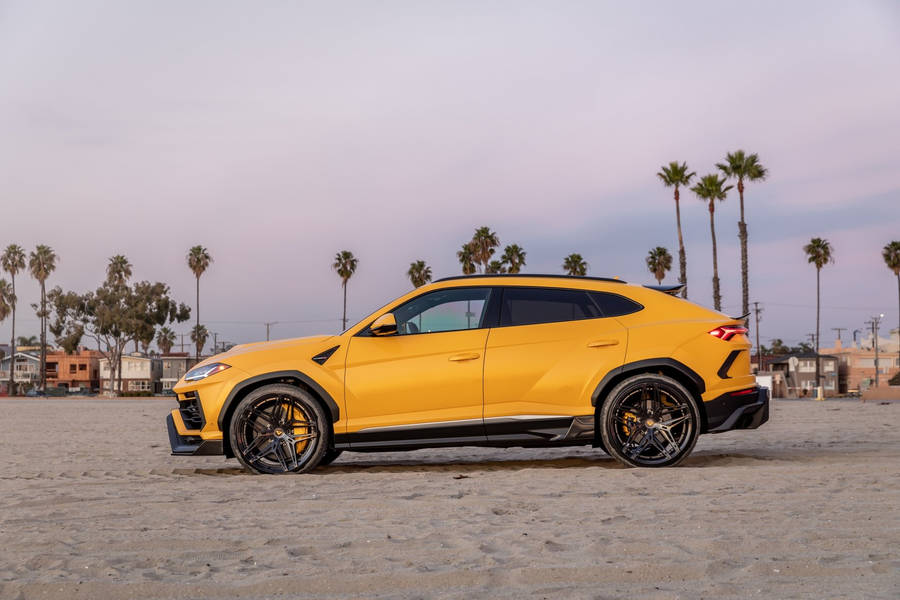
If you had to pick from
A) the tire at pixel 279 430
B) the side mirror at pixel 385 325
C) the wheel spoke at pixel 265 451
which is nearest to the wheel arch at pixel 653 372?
the side mirror at pixel 385 325

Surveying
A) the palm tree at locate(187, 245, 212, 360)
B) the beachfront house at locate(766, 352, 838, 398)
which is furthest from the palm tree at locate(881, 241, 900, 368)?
the palm tree at locate(187, 245, 212, 360)

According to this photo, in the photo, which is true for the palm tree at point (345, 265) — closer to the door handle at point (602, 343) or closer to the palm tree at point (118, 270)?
the palm tree at point (118, 270)

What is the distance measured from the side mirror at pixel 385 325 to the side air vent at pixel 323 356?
412mm

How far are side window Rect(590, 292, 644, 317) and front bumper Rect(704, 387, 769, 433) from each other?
3.52 ft

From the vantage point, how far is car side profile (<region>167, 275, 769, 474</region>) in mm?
7941

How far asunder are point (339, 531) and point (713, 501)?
2.49 metres

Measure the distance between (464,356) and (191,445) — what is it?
260 centimetres

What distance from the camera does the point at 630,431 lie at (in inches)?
316

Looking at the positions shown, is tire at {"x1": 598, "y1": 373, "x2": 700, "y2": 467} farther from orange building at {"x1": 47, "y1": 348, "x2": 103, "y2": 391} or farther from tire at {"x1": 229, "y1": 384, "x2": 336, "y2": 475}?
orange building at {"x1": 47, "y1": 348, "x2": 103, "y2": 391}

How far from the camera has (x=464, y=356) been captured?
26.2 ft

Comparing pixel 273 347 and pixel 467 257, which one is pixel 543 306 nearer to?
pixel 273 347

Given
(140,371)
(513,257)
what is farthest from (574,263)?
(140,371)

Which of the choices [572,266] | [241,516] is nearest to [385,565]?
[241,516]

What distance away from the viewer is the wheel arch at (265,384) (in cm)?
803
